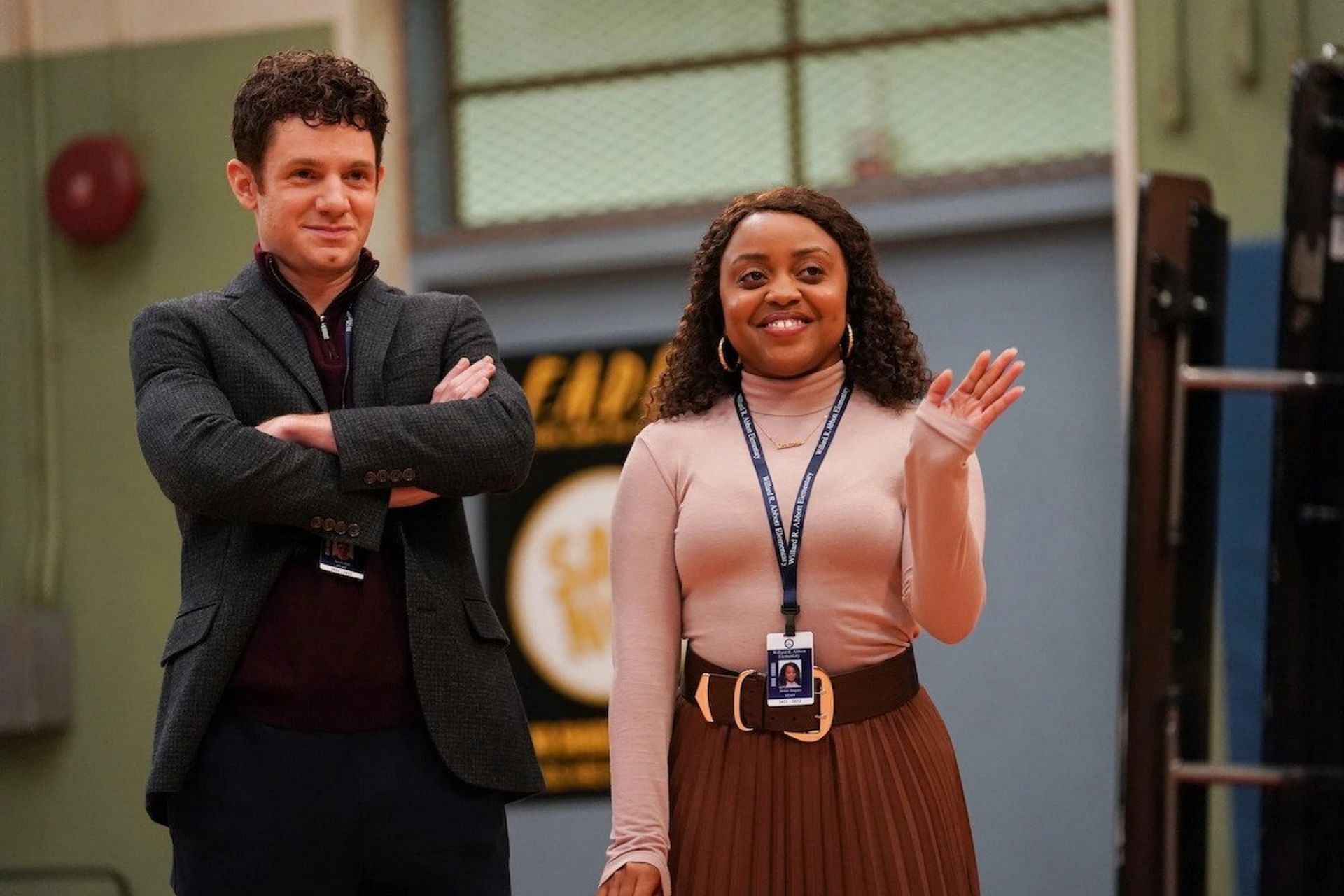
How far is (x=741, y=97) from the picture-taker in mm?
5859

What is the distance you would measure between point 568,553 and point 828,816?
10.2ft

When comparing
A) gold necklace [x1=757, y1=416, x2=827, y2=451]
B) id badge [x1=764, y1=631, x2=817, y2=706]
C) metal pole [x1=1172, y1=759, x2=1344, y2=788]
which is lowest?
id badge [x1=764, y1=631, x2=817, y2=706]

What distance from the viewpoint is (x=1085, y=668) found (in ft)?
17.7

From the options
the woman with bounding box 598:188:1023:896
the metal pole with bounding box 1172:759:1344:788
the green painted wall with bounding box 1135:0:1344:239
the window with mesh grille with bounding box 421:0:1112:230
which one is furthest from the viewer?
the window with mesh grille with bounding box 421:0:1112:230

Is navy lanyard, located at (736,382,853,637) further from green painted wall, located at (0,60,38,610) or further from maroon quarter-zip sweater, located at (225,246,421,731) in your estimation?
green painted wall, located at (0,60,38,610)

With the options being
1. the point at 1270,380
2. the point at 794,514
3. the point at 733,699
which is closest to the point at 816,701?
the point at 733,699

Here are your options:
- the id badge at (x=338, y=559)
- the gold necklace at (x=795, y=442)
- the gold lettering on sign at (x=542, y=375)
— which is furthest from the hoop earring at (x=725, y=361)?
the gold lettering on sign at (x=542, y=375)

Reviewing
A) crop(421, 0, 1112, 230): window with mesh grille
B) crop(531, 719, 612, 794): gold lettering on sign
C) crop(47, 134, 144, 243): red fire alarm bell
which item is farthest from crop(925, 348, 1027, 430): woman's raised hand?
crop(47, 134, 144, 243): red fire alarm bell

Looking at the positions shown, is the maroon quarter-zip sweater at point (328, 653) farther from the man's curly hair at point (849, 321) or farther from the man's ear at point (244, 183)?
the man's curly hair at point (849, 321)

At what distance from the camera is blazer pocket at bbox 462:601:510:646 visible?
264cm

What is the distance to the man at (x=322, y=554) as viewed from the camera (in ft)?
8.20

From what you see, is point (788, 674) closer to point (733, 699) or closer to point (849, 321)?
point (733, 699)

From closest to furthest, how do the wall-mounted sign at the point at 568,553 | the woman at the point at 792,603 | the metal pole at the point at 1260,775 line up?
the metal pole at the point at 1260,775 < the woman at the point at 792,603 < the wall-mounted sign at the point at 568,553

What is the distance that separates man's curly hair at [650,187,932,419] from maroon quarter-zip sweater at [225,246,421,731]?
676 millimetres
